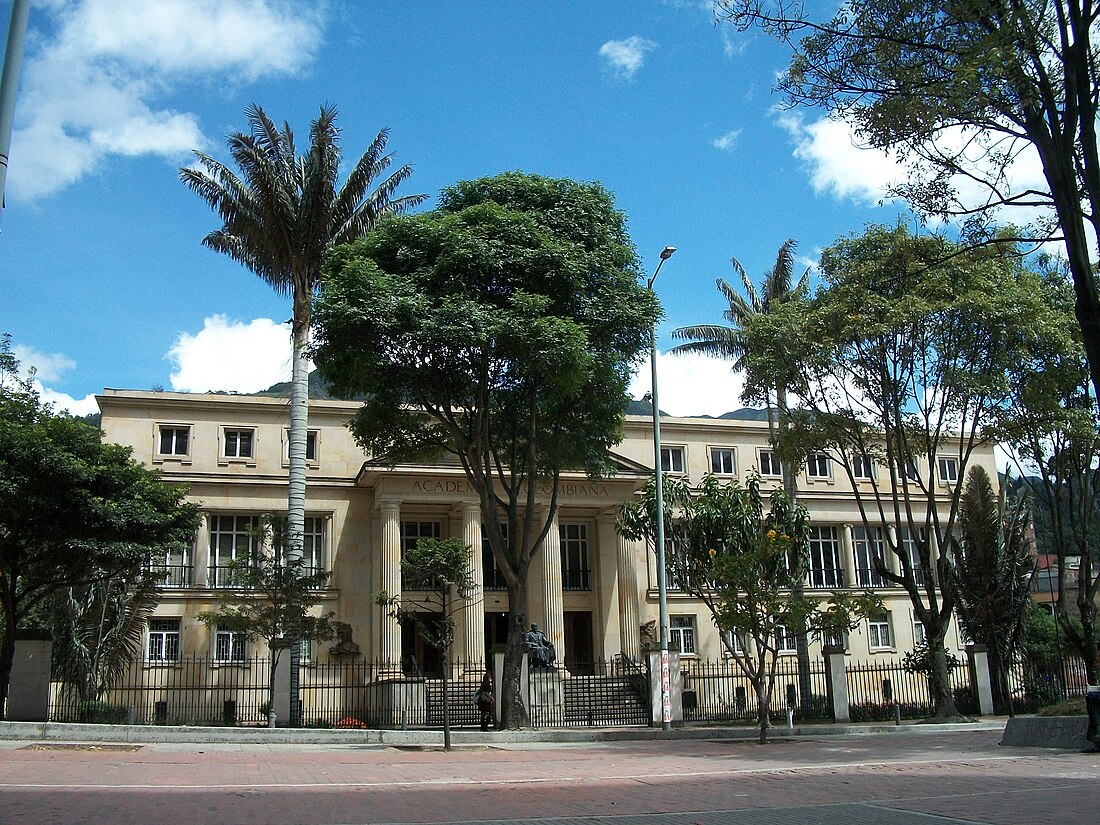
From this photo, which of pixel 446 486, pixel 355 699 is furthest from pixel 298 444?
pixel 355 699

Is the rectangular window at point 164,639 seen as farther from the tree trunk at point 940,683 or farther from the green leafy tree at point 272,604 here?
the tree trunk at point 940,683

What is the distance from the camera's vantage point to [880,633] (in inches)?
1804

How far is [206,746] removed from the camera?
20719 millimetres

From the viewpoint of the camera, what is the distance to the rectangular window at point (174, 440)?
A: 127 ft

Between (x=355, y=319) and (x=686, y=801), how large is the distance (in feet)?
47.9

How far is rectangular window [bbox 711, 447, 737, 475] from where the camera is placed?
46531 millimetres

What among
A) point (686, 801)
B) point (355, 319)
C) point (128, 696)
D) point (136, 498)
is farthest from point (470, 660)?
point (686, 801)

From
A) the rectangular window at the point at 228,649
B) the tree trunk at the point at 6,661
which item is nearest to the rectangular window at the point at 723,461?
the rectangular window at the point at 228,649

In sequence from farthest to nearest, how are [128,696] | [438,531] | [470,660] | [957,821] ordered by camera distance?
[438,531], [470,660], [128,696], [957,821]

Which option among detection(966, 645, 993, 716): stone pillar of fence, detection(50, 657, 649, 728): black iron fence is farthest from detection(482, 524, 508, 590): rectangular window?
detection(966, 645, 993, 716): stone pillar of fence

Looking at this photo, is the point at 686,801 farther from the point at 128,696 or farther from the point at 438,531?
the point at 438,531

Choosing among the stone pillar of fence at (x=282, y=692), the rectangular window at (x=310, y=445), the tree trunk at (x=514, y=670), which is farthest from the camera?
the rectangular window at (x=310, y=445)

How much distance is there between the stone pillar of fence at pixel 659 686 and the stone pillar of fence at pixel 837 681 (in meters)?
5.06

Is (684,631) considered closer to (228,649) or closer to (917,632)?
(917,632)
